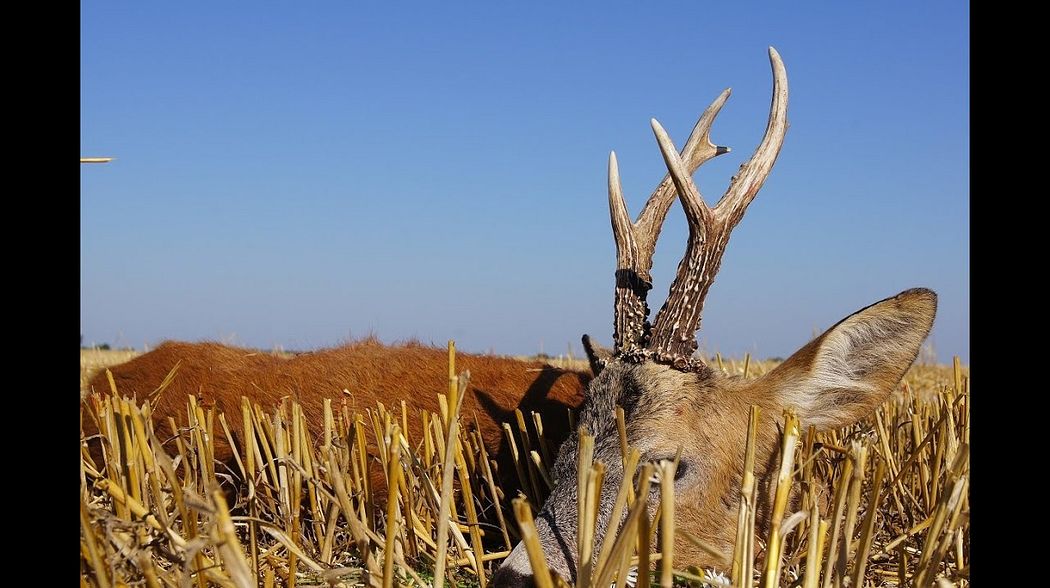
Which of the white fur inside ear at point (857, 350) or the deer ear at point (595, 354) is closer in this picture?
the white fur inside ear at point (857, 350)

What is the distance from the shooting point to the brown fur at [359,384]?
4.50 metres

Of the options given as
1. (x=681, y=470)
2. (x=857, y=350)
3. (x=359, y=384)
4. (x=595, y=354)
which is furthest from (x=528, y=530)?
(x=359, y=384)

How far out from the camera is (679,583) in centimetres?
299

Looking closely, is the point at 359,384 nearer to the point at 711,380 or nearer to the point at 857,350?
the point at 711,380

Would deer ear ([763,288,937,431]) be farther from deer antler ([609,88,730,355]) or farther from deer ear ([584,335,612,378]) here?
deer ear ([584,335,612,378])

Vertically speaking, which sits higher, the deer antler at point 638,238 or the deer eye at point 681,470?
the deer antler at point 638,238

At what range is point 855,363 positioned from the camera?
11.9 feet

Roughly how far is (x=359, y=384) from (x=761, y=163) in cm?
262

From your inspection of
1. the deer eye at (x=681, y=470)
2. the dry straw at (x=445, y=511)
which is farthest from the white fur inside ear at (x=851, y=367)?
the deer eye at (x=681, y=470)

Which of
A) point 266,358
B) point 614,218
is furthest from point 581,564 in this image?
point 266,358

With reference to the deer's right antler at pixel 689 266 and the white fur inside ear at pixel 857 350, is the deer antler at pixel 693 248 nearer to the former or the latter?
the deer's right antler at pixel 689 266

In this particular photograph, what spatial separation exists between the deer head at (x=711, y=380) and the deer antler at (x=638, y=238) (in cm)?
1
